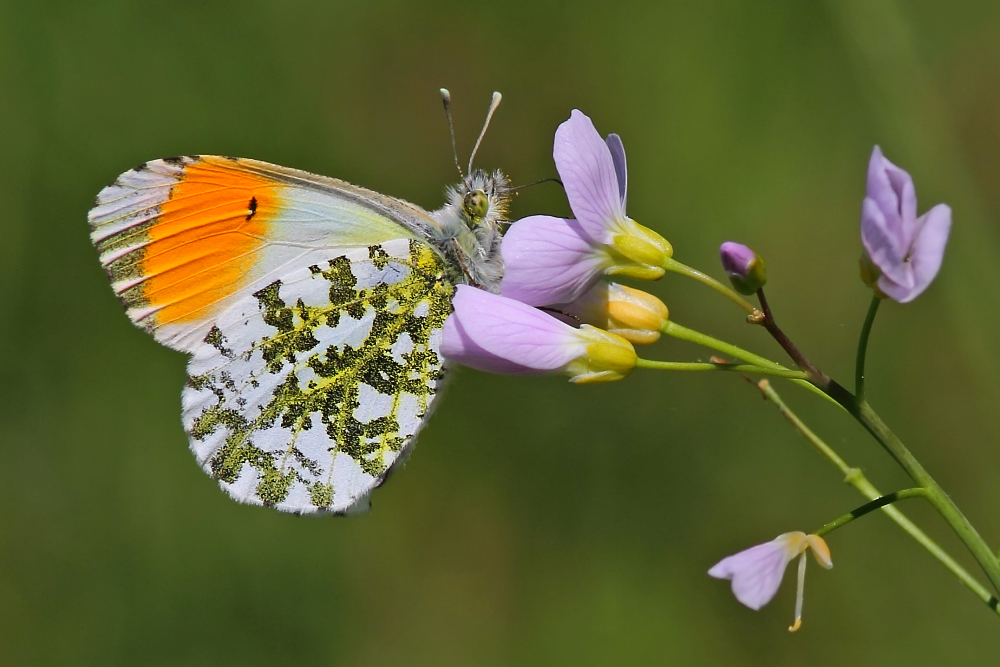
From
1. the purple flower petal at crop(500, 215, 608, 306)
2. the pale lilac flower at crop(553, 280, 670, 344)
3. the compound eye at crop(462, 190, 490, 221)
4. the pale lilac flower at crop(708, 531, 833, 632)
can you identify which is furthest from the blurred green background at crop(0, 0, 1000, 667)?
the pale lilac flower at crop(708, 531, 833, 632)

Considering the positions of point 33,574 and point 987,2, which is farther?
point 987,2

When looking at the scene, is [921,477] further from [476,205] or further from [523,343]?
[476,205]

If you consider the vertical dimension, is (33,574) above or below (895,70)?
below

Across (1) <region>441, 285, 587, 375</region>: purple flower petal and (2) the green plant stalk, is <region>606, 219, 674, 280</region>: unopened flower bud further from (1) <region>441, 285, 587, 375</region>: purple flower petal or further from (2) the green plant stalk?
(2) the green plant stalk

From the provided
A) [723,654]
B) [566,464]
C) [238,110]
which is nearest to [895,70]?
[566,464]

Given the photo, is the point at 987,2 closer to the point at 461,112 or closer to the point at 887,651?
the point at 461,112

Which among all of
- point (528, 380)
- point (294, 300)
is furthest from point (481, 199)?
point (528, 380)

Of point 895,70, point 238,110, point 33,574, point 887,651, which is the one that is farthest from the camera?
point 238,110

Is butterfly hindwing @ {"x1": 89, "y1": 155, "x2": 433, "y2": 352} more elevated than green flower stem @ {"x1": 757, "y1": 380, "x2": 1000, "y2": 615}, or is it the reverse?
butterfly hindwing @ {"x1": 89, "y1": 155, "x2": 433, "y2": 352}
